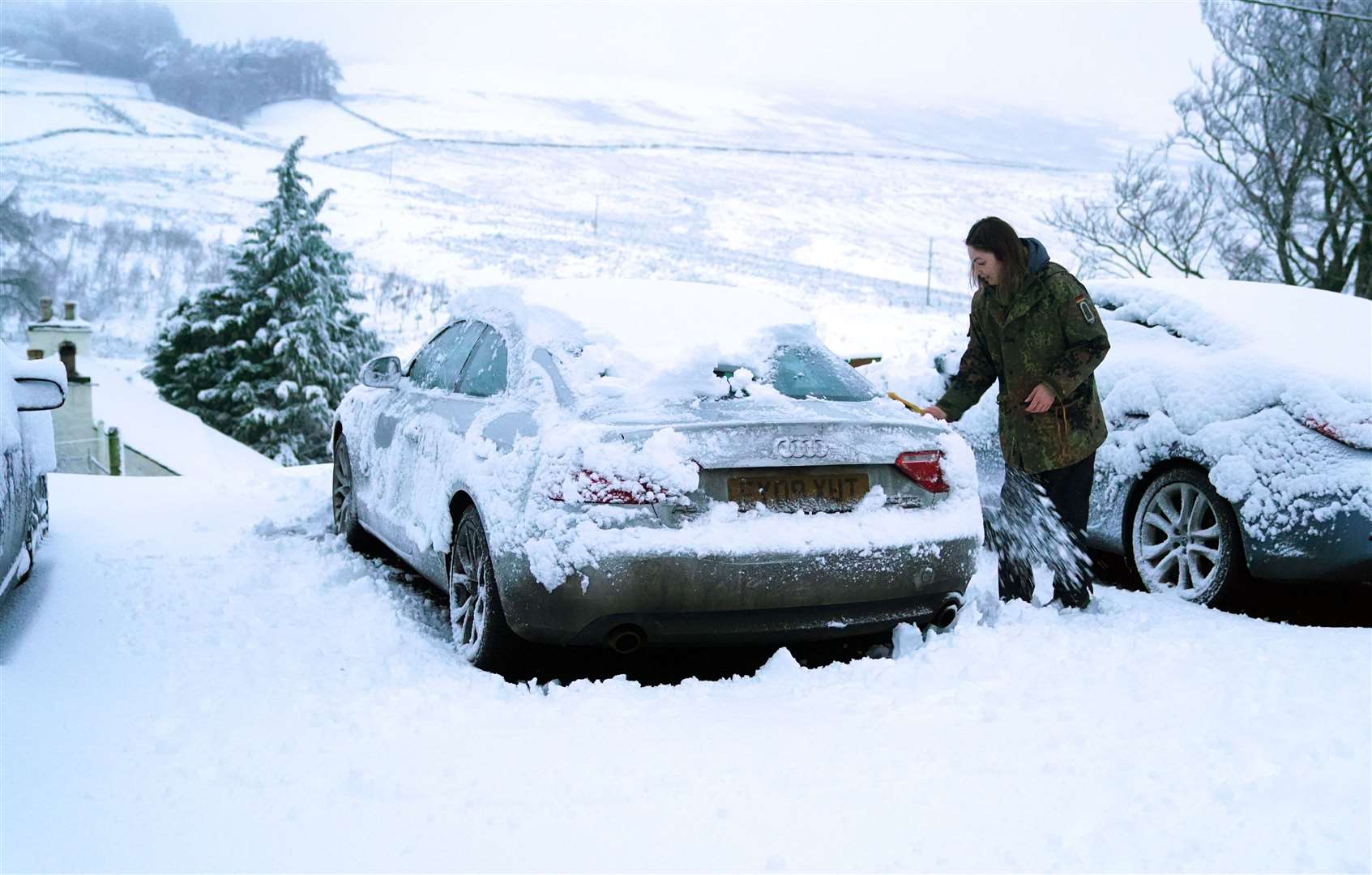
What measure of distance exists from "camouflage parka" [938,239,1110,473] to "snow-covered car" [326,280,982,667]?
619mm

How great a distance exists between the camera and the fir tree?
29.5 metres

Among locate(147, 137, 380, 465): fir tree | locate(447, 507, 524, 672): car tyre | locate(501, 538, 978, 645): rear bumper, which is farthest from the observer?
locate(147, 137, 380, 465): fir tree

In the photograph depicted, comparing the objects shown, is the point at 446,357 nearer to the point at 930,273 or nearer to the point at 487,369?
the point at 487,369

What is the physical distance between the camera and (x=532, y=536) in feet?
11.7

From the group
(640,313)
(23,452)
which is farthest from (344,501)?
(640,313)

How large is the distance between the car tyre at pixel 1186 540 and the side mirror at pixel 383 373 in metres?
3.59

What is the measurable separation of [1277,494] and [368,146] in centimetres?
6384

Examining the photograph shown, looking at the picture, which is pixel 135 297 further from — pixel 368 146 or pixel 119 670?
pixel 119 670

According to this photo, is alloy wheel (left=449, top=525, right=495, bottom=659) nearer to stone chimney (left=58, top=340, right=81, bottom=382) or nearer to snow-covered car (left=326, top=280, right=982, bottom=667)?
snow-covered car (left=326, top=280, right=982, bottom=667)

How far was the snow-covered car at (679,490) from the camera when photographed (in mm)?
3504


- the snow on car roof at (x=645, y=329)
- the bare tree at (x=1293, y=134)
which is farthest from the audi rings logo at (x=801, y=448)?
the bare tree at (x=1293, y=134)

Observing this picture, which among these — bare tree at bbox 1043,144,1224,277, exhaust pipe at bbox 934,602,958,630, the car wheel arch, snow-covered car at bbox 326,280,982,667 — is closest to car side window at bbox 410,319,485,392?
snow-covered car at bbox 326,280,982,667

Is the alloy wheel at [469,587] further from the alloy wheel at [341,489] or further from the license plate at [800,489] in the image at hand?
the alloy wheel at [341,489]

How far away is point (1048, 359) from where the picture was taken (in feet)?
14.9
